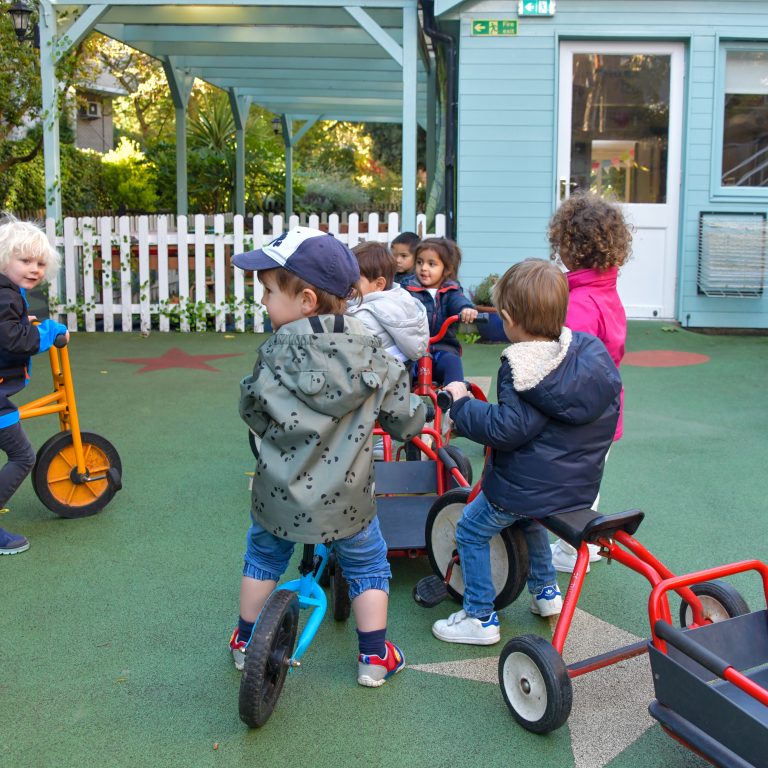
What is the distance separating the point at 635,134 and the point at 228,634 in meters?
7.95

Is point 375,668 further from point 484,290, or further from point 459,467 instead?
point 484,290

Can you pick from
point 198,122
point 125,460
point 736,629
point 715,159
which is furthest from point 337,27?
point 198,122

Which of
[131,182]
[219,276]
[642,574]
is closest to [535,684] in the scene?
[642,574]

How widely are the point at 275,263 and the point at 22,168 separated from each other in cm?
1584

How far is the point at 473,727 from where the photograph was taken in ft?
8.67

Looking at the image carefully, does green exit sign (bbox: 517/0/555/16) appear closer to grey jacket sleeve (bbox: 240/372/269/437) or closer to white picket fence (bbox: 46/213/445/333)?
white picket fence (bbox: 46/213/445/333)

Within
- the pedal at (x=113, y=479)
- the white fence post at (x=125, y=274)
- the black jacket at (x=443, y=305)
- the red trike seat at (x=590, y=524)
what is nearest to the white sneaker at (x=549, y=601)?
the red trike seat at (x=590, y=524)

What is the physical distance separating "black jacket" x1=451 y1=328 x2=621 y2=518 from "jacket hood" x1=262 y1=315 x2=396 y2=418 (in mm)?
407

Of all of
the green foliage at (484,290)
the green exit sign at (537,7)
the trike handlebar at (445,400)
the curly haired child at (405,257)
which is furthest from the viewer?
the green exit sign at (537,7)

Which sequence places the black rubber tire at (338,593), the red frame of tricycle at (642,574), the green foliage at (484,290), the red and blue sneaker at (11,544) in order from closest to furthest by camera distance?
the red frame of tricycle at (642,574) < the black rubber tire at (338,593) < the red and blue sneaker at (11,544) < the green foliage at (484,290)

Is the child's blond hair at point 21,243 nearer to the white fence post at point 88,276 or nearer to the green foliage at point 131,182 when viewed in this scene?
the white fence post at point 88,276

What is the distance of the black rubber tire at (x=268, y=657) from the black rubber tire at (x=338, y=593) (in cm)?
53

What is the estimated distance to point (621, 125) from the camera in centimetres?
970

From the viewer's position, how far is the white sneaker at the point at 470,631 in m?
3.11
